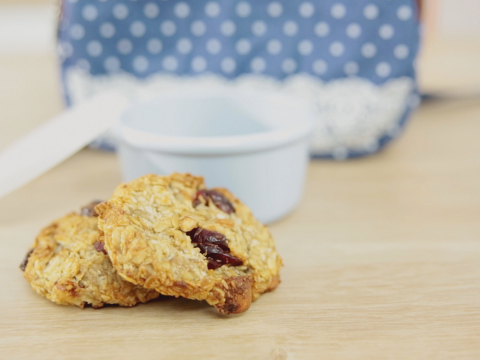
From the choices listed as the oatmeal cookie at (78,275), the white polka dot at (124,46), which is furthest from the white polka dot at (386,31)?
the oatmeal cookie at (78,275)

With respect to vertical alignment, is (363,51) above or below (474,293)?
above

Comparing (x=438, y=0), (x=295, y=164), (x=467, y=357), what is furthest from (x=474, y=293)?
(x=438, y=0)

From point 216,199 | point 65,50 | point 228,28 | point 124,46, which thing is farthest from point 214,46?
point 216,199

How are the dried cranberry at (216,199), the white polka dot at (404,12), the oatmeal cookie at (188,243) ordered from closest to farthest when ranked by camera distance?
the oatmeal cookie at (188,243) → the dried cranberry at (216,199) → the white polka dot at (404,12)

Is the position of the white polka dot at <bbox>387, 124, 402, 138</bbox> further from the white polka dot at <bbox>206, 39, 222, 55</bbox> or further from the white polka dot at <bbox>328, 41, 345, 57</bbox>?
the white polka dot at <bbox>206, 39, 222, 55</bbox>

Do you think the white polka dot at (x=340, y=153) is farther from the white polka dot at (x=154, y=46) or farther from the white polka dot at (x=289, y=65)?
the white polka dot at (x=154, y=46)

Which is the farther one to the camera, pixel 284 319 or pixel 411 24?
pixel 411 24

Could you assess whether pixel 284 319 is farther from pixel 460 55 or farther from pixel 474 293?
pixel 460 55
